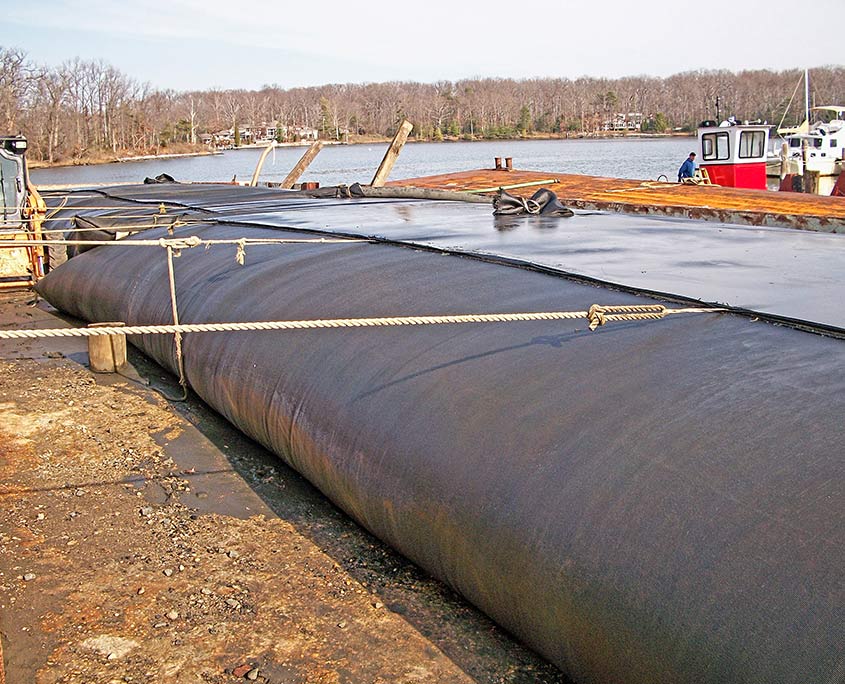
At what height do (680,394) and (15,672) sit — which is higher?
(680,394)

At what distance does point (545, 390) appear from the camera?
362 centimetres

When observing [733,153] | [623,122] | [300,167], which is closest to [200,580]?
[300,167]

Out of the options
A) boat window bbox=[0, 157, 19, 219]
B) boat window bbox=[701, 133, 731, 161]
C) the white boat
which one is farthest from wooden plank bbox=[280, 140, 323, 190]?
the white boat

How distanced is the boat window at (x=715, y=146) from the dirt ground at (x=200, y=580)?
16.5m

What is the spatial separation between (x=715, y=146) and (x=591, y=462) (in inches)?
728

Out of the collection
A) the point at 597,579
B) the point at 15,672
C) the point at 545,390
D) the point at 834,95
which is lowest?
the point at 15,672

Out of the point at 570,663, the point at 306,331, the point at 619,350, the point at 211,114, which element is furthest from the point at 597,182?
the point at 211,114

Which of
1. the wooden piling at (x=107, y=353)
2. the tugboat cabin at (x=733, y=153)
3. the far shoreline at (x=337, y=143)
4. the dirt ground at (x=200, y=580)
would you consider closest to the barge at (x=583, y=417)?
the dirt ground at (x=200, y=580)

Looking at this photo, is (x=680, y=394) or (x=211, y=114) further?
(x=211, y=114)

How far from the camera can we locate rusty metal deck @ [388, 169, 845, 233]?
37.4 feet

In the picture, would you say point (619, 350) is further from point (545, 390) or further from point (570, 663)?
point (570, 663)

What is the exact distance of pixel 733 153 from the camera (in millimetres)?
19672

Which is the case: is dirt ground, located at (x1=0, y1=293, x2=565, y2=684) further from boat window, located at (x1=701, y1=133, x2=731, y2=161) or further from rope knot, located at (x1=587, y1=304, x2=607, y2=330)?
boat window, located at (x1=701, y1=133, x2=731, y2=161)

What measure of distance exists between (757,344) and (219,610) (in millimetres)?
2432
